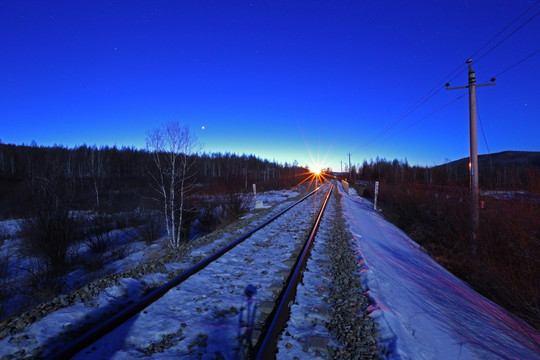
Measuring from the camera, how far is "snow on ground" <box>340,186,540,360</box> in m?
3.33

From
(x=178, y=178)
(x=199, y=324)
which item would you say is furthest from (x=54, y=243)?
(x=199, y=324)

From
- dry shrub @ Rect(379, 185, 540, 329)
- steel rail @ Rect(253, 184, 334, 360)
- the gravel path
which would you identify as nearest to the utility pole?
dry shrub @ Rect(379, 185, 540, 329)

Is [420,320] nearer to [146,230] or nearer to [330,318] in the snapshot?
[330,318]

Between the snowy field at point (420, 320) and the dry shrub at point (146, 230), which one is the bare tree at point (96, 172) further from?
the snowy field at point (420, 320)

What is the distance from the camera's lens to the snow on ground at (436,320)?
10.9 feet

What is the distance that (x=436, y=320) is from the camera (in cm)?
416

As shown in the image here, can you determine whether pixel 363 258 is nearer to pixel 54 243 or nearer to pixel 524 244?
pixel 524 244

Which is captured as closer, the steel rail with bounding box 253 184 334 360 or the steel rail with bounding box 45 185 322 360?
the steel rail with bounding box 45 185 322 360

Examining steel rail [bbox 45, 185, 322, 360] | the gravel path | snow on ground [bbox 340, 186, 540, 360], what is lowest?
snow on ground [bbox 340, 186, 540, 360]

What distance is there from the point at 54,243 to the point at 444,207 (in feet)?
56.2

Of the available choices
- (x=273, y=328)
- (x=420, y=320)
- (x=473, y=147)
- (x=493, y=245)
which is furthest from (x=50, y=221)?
(x=473, y=147)

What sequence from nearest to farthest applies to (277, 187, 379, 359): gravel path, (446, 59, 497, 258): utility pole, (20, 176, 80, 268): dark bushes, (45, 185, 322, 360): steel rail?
(45, 185, 322, 360): steel rail → (277, 187, 379, 359): gravel path → (446, 59, 497, 258): utility pole → (20, 176, 80, 268): dark bushes

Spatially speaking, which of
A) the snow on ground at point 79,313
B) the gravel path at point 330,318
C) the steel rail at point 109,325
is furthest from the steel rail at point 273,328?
the steel rail at point 109,325

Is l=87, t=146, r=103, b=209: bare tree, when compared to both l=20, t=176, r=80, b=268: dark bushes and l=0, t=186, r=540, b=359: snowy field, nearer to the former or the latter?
l=20, t=176, r=80, b=268: dark bushes
